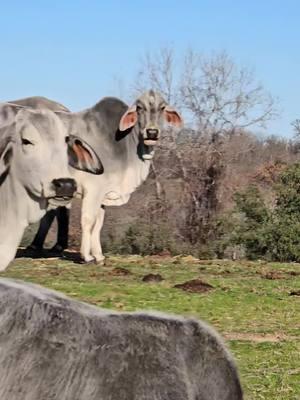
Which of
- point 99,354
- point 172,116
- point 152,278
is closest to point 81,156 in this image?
point 99,354

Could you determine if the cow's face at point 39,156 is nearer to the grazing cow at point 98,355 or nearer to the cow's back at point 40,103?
the grazing cow at point 98,355

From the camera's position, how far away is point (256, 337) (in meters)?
8.48

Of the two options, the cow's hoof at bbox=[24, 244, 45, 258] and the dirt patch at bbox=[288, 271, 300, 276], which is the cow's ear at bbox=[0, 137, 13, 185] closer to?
the dirt patch at bbox=[288, 271, 300, 276]

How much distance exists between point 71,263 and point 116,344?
1121cm

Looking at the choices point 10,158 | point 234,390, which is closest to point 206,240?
point 10,158

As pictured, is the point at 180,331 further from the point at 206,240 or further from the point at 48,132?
the point at 206,240

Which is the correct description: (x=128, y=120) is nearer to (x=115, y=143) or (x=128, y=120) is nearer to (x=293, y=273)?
(x=115, y=143)

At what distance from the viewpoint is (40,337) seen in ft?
8.97

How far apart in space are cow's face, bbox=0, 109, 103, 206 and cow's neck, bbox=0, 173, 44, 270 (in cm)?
8

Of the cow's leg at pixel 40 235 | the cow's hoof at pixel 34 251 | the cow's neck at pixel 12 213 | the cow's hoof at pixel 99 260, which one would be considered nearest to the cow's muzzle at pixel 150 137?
the cow's hoof at pixel 99 260

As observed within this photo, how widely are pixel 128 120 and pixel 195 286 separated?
3520 millimetres

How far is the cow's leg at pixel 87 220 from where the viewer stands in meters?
13.9

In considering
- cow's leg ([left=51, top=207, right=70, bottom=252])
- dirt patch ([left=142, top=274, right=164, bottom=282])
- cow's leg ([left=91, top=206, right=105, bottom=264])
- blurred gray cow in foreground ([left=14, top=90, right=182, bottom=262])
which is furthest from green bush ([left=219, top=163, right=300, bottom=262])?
dirt patch ([left=142, top=274, right=164, bottom=282])

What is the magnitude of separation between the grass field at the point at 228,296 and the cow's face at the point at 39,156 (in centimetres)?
168
